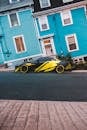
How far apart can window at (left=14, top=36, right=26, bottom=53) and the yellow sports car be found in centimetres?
993

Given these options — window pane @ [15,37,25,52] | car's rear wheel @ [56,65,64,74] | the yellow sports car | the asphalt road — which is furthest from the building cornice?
the asphalt road

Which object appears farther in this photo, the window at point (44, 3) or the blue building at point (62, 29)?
the window at point (44, 3)

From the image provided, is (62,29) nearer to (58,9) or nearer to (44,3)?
(58,9)

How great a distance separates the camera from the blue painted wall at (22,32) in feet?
143

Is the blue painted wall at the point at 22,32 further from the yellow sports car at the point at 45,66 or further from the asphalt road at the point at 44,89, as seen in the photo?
the asphalt road at the point at 44,89

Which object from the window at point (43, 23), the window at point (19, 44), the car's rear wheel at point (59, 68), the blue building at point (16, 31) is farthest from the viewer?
the window at point (19, 44)

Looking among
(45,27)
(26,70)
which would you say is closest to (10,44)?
(45,27)

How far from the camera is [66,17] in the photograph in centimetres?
4325

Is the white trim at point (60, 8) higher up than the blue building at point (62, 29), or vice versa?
the white trim at point (60, 8)

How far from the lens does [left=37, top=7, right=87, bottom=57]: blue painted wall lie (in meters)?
43.2

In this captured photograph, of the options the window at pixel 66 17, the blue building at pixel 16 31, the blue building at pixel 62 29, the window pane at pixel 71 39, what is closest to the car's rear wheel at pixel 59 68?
the blue building at pixel 62 29

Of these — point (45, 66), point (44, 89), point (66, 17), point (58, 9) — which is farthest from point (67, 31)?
point (44, 89)

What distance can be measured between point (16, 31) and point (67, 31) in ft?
18.4

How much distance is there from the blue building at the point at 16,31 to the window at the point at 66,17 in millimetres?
3335
